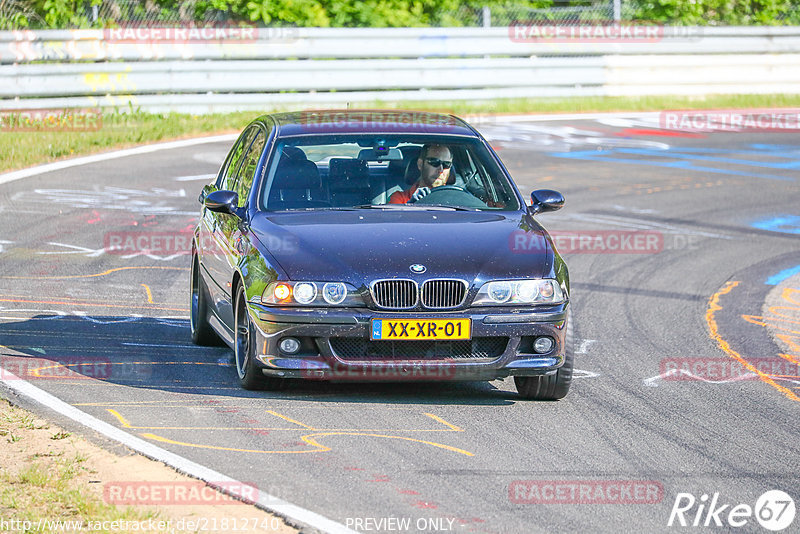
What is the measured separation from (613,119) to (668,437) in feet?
65.9

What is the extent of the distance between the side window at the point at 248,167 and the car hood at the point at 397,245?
1.82 feet

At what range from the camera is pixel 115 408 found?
7227 millimetres

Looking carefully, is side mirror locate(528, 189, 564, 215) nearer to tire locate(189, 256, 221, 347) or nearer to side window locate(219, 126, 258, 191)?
side window locate(219, 126, 258, 191)

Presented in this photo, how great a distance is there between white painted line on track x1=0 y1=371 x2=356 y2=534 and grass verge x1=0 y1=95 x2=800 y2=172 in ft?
36.9

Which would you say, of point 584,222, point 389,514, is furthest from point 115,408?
point 584,222

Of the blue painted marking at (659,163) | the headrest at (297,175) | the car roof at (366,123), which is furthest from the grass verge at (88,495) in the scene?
the blue painted marking at (659,163)

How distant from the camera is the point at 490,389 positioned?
809 cm

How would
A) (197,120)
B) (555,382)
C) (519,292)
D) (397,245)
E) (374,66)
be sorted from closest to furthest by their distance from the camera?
(519,292)
(397,245)
(555,382)
(197,120)
(374,66)

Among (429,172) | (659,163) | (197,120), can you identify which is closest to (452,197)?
(429,172)

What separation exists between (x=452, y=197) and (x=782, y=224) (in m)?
8.48

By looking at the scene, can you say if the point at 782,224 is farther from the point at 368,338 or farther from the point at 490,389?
the point at 368,338

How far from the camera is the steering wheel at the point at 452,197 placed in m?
8.55

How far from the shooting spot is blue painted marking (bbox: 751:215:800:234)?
15539 mm

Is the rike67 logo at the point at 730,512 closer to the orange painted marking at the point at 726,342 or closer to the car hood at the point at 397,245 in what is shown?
the car hood at the point at 397,245
